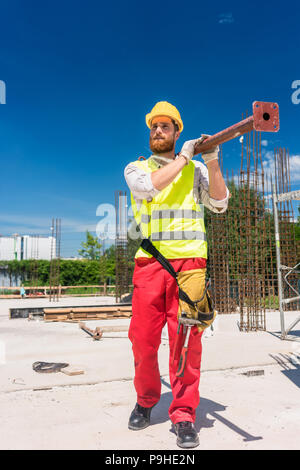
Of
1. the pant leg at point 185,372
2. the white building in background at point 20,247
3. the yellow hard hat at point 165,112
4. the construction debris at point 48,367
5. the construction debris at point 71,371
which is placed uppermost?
the white building in background at point 20,247

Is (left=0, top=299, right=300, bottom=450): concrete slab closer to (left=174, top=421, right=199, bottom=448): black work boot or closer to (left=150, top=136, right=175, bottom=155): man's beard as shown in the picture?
(left=174, top=421, right=199, bottom=448): black work boot

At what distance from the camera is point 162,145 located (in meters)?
2.65

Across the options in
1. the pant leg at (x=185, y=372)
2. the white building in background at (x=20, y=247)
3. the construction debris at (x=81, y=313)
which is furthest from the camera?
the white building in background at (x=20, y=247)

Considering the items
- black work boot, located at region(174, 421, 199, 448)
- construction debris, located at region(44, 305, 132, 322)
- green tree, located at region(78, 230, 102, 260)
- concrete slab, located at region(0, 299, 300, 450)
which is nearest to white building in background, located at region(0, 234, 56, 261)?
green tree, located at region(78, 230, 102, 260)

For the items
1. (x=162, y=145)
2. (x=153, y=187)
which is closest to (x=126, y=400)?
(x=153, y=187)

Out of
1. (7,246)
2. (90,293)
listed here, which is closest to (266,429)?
(90,293)

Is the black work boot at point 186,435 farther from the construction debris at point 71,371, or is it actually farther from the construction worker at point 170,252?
the construction debris at point 71,371

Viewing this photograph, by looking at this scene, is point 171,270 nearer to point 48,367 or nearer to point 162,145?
point 162,145

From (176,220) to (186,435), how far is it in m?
1.34

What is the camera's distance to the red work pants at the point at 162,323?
2.53 metres

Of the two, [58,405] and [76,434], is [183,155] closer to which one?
[76,434]

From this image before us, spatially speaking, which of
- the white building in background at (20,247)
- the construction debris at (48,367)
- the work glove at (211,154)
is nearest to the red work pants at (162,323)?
the work glove at (211,154)

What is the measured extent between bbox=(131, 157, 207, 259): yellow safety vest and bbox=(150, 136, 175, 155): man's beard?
0.12 meters

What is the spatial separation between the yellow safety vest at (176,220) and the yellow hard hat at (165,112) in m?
0.33
